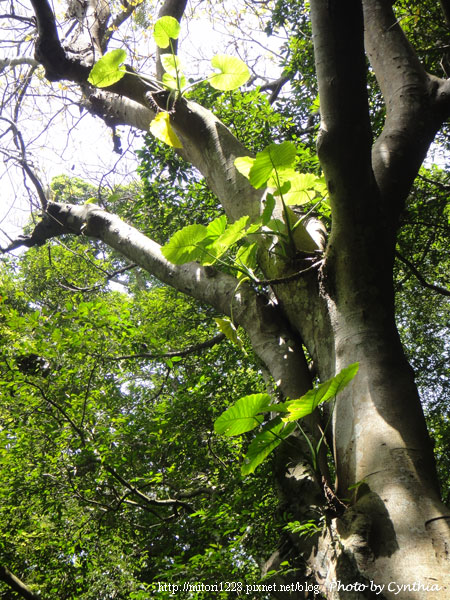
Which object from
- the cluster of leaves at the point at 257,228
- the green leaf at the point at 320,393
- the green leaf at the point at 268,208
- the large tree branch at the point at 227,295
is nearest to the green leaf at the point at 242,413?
the green leaf at the point at 320,393

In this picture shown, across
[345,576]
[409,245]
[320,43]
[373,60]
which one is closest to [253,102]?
[409,245]

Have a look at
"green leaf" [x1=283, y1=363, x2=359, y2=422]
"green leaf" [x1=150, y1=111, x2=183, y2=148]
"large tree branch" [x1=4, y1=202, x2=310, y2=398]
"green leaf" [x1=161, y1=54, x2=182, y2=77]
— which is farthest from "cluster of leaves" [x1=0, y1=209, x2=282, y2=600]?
"green leaf" [x1=161, y1=54, x2=182, y2=77]

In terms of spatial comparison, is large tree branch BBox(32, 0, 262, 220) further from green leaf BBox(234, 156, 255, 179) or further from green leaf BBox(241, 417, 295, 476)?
green leaf BBox(241, 417, 295, 476)

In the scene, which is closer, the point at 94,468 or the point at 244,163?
the point at 244,163

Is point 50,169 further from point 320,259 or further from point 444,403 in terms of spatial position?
point 444,403

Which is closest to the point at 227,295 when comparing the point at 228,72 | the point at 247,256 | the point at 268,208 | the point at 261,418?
the point at 247,256

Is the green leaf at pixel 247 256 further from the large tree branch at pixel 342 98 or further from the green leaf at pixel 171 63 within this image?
the green leaf at pixel 171 63

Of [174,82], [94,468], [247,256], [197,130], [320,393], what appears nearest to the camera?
[320,393]

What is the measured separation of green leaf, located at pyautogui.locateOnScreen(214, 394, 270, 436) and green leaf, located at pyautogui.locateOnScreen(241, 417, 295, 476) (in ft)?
0.19

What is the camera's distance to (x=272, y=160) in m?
1.78

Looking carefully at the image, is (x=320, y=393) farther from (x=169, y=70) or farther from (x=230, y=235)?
(x=169, y=70)

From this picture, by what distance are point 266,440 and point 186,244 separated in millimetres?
845

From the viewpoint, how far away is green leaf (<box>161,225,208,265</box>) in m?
1.81

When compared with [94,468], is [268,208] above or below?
above
